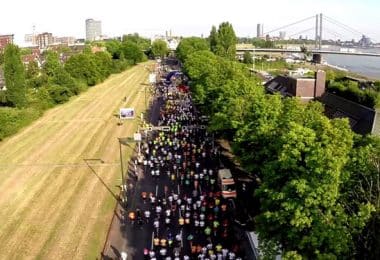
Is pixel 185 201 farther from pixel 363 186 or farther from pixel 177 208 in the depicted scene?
pixel 363 186

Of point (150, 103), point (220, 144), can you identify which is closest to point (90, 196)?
point (220, 144)

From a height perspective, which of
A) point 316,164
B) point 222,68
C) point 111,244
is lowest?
point 111,244

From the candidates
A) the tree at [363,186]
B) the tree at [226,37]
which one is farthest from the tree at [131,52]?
the tree at [363,186]

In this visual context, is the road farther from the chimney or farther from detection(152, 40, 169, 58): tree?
detection(152, 40, 169, 58): tree

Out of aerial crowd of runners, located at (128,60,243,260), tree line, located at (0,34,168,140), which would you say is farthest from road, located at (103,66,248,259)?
tree line, located at (0,34,168,140)

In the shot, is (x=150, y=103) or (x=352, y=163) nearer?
(x=352, y=163)

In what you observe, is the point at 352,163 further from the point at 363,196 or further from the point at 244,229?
the point at 244,229

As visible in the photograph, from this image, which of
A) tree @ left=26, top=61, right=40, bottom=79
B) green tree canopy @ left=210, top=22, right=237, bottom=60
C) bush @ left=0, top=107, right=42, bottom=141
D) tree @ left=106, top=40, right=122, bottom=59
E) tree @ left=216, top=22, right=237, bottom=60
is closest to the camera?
bush @ left=0, top=107, right=42, bottom=141
